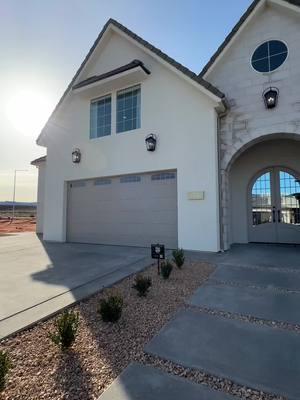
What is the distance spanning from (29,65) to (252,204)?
8.73m

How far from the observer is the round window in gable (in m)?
6.90

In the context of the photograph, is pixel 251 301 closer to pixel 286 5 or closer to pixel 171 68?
pixel 171 68

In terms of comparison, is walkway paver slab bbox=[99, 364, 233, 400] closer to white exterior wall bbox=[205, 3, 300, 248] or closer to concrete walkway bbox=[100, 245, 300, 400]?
concrete walkway bbox=[100, 245, 300, 400]

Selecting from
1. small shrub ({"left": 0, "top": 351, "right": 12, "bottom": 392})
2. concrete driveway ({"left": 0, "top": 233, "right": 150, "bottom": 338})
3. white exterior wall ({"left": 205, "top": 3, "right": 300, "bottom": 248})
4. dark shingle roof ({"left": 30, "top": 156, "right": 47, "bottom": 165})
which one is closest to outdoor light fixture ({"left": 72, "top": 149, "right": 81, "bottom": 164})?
concrete driveway ({"left": 0, "top": 233, "right": 150, "bottom": 338})

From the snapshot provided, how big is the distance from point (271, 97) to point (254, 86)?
73 centimetres

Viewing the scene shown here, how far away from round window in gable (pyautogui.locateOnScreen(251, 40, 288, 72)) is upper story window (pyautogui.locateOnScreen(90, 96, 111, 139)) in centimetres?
523

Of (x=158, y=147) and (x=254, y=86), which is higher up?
(x=254, y=86)

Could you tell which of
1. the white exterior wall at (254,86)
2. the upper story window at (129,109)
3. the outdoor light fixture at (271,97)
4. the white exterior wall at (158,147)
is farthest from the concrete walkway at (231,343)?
the upper story window at (129,109)

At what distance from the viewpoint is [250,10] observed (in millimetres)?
7191

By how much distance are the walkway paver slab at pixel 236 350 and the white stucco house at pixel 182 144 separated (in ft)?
14.0

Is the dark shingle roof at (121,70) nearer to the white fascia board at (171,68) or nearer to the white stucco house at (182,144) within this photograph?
the white stucco house at (182,144)

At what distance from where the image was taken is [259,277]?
4.71m

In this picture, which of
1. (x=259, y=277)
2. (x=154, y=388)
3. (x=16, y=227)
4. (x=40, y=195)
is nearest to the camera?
(x=154, y=388)

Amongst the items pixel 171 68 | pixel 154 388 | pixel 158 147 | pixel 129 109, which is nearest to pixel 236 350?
pixel 154 388
